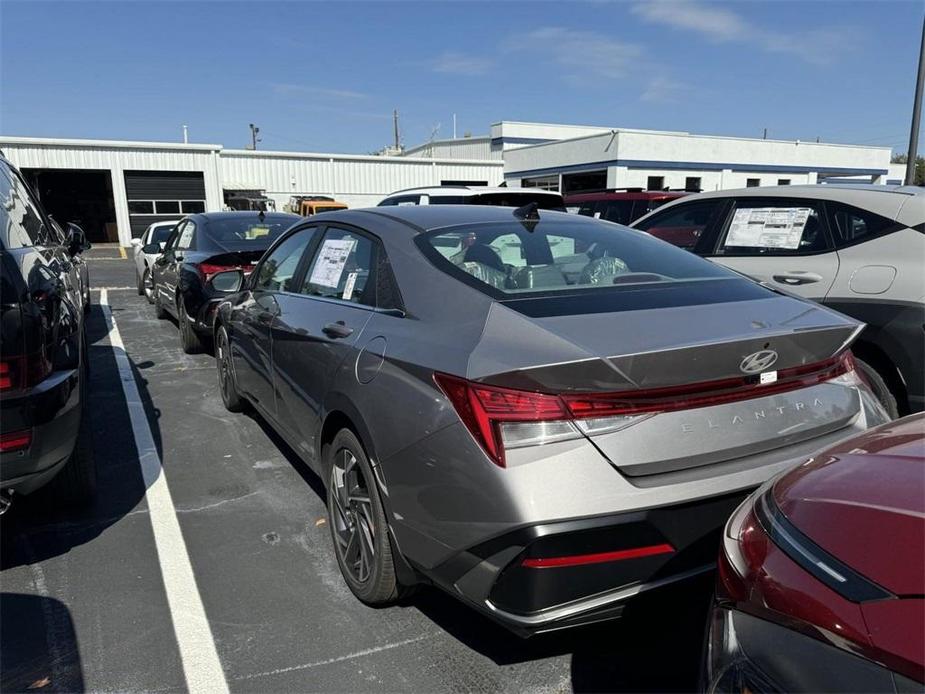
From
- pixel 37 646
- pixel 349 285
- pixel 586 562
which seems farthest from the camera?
pixel 349 285

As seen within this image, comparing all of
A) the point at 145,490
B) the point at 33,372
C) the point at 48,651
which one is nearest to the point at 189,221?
the point at 145,490

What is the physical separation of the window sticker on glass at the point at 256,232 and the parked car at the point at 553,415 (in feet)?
16.0

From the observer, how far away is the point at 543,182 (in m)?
33.1

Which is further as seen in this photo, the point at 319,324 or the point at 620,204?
the point at 620,204

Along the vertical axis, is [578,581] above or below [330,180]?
below

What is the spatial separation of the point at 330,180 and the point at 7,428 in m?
33.2

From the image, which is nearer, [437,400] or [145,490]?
[437,400]

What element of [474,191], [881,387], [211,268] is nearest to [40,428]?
[211,268]

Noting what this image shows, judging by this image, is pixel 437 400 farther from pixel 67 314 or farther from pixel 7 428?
pixel 67 314

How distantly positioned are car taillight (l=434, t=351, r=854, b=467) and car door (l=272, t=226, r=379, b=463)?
3.18ft

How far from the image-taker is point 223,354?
17.1 ft

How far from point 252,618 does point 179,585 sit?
1.55 feet

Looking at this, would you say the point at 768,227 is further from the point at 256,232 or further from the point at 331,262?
the point at 256,232

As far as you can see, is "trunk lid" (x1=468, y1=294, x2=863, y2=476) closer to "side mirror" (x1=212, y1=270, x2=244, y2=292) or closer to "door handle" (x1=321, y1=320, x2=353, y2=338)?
"door handle" (x1=321, y1=320, x2=353, y2=338)
